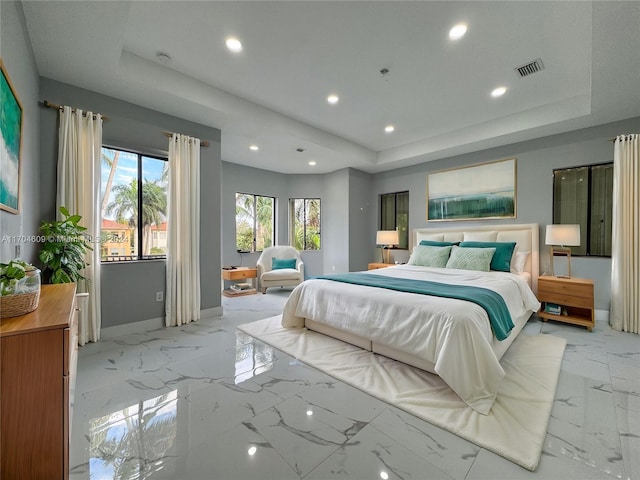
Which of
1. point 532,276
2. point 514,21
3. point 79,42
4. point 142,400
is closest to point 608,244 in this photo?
point 532,276

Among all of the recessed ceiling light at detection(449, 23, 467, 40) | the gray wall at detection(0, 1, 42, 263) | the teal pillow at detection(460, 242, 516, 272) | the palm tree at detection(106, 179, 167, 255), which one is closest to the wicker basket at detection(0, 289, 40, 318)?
the gray wall at detection(0, 1, 42, 263)

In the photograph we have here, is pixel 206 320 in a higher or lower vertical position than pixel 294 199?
lower

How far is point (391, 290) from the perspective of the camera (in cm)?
267

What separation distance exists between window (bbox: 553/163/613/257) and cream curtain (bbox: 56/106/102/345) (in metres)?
5.89

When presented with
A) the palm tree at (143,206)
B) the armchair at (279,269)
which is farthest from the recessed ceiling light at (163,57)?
the armchair at (279,269)

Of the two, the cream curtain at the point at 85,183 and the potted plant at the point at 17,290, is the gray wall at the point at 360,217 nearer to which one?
the cream curtain at the point at 85,183

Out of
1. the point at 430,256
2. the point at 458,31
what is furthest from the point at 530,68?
the point at 430,256

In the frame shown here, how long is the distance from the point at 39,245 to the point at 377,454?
3292 millimetres

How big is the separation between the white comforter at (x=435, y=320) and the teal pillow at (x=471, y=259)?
1.20 ft

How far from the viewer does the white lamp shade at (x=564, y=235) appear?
346 centimetres

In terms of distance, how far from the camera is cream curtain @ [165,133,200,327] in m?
3.47

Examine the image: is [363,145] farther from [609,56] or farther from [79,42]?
[79,42]

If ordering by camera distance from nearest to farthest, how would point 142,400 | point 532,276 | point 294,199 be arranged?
point 142,400
point 532,276
point 294,199

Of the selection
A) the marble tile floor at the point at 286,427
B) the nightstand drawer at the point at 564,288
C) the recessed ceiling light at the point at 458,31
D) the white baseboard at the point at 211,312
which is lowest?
the marble tile floor at the point at 286,427
